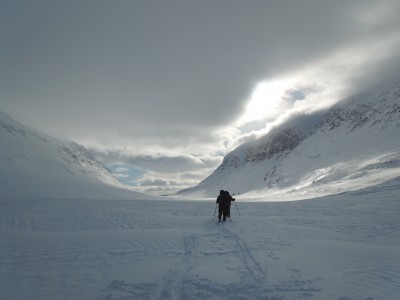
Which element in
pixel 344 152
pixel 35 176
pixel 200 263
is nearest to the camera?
pixel 200 263

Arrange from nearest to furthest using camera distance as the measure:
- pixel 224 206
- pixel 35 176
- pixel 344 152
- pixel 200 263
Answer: pixel 200 263 < pixel 224 206 < pixel 35 176 < pixel 344 152

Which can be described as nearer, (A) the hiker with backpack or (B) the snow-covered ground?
(B) the snow-covered ground

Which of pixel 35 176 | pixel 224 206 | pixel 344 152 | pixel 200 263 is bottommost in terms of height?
pixel 200 263

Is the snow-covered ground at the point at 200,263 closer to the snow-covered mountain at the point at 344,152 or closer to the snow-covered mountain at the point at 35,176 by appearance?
the snow-covered mountain at the point at 35,176

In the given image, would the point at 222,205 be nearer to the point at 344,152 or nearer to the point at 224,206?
the point at 224,206

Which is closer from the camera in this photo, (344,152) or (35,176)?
(35,176)

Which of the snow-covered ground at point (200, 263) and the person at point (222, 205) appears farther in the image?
the person at point (222, 205)

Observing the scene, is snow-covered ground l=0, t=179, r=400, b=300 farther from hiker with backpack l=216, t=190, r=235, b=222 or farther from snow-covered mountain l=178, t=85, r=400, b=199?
snow-covered mountain l=178, t=85, r=400, b=199

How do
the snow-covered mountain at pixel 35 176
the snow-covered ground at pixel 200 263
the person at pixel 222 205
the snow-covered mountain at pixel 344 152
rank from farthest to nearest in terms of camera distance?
the snow-covered mountain at pixel 344 152 → the snow-covered mountain at pixel 35 176 → the person at pixel 222 205 → the snow-covered ground at pixel 200 263

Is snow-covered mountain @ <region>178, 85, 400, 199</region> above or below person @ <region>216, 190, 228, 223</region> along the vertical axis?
above

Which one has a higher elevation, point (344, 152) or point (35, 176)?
point (344, 152)

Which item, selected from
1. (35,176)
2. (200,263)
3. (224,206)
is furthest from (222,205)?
(35,176)

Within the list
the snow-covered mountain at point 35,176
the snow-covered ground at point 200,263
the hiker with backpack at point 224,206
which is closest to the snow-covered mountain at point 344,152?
the snow-covered mountain at point 35,176

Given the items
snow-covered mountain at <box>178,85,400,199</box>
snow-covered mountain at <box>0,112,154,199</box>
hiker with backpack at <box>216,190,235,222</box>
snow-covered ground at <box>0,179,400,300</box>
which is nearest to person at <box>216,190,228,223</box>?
hiker with backpack at <box>216,190,235,222</box>
